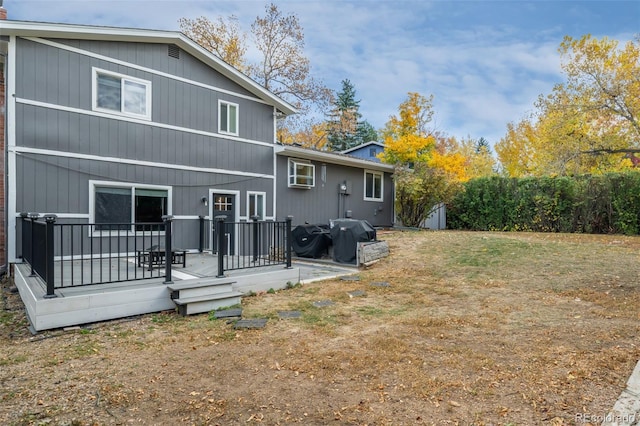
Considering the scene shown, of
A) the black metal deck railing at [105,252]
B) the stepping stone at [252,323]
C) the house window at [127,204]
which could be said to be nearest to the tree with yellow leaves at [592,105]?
the black metal deck railing at [105,252]

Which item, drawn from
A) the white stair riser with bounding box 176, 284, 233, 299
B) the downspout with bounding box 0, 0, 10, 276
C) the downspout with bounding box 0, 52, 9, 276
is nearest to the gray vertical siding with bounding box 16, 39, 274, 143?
the downspout with bounding box 0, 0, 10, 276

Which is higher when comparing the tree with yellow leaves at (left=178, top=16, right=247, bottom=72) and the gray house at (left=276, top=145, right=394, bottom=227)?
the tree with yellow leaves at (left=178, top=16, right=247, bottom=72)

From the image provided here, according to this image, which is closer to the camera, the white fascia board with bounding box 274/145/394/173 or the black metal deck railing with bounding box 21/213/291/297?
the black metal deck railing with bounding box 21/213/291/297

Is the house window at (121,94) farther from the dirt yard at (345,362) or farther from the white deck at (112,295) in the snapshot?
the dirt yard at (345,362)

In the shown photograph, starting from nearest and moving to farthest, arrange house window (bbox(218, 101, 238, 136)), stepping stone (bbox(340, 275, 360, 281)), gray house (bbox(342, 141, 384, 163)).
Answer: stepping stone (bbox(340, 275, 360, 281)), house window (bbox(218, 101, 238, 136)), gray house (bbox(342, 141, 384, 163))

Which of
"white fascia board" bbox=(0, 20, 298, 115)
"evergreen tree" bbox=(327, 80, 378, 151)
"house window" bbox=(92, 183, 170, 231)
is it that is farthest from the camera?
"evergreen tree" bbox=(327, 80, 378, 151)

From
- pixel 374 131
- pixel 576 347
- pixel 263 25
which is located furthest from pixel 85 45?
pixel 374 131

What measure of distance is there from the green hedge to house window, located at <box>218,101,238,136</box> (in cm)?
1097

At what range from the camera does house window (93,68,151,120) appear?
8.12 meters

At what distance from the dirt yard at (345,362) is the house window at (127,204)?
229cm

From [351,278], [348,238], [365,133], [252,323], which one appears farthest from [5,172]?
[365,133]

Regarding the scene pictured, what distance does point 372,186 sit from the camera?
15398 mm

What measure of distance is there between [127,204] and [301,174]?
219 inches

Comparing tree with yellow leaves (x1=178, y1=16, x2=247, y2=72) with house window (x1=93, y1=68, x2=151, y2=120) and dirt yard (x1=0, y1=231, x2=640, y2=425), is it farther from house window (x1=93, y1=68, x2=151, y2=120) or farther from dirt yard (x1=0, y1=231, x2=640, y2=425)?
dirt yard (x1=0, y1=231, x2=640, y2=425)
